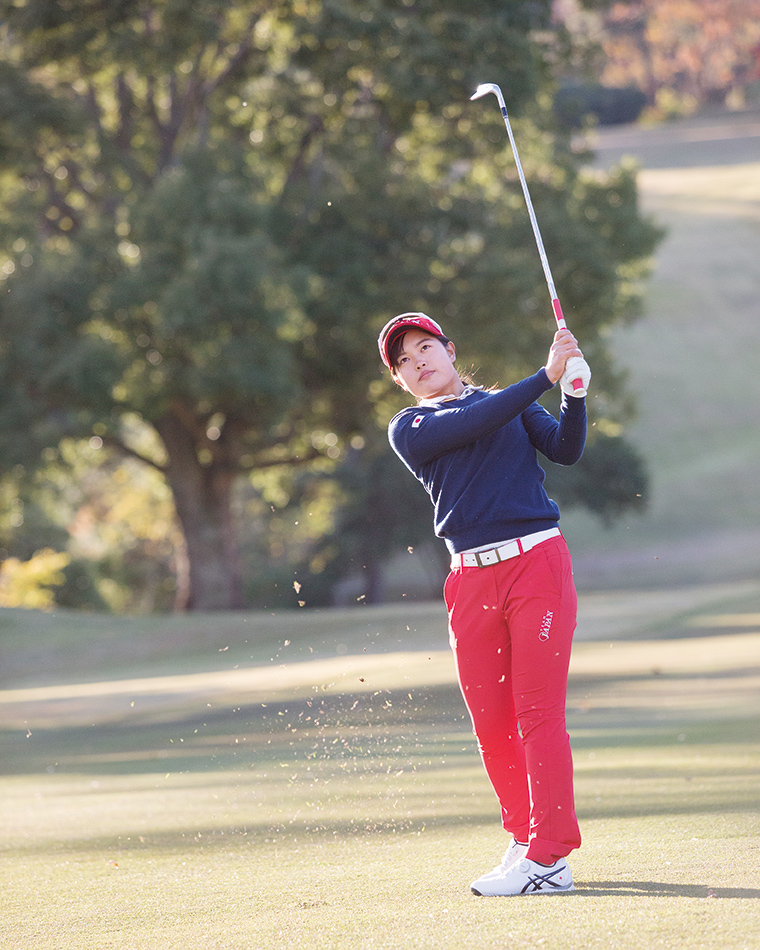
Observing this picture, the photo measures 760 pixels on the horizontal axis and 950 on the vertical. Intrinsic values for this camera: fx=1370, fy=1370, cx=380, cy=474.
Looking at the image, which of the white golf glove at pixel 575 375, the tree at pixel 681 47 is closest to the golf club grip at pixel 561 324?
the white golf glove at pixel 575 375

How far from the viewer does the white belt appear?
419cm

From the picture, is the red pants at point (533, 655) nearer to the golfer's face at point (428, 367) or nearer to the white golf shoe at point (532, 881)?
the white golf shoe at point (532, 881)

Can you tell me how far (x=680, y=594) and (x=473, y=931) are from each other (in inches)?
998

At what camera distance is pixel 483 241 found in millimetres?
24516

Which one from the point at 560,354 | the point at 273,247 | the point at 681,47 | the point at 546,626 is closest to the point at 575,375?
the point at 560,354

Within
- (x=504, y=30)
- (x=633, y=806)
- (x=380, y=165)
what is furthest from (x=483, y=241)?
(x=633, y=806)

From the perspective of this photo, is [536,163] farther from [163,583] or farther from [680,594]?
[163,583]

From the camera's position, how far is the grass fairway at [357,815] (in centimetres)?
389

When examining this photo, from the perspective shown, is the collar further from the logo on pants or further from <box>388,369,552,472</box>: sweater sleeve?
the logo on pants

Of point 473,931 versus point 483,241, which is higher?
point 483,241

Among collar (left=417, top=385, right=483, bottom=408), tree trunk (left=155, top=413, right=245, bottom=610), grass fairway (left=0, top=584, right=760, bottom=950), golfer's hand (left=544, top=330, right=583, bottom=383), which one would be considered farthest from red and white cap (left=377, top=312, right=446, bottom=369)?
tree trunk (left=155, top=413, right=245, bottom=610)

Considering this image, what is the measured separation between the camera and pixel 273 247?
2245 centimetres

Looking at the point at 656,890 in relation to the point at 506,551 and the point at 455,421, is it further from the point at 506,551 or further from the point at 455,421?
the point at 455,421

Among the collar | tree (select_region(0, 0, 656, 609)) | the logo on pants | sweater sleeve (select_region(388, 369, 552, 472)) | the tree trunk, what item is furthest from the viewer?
the tree trunk
